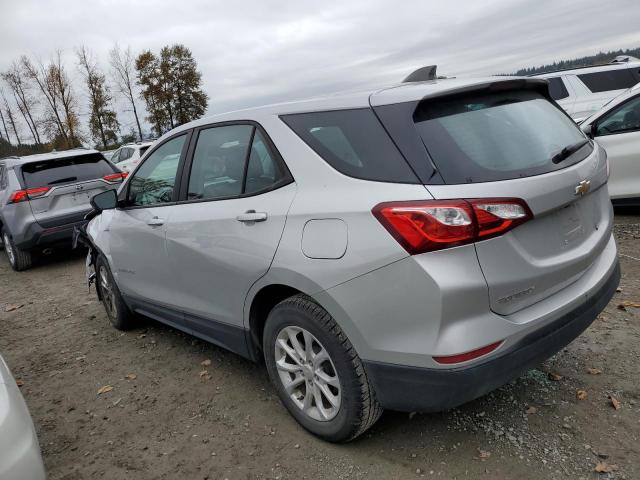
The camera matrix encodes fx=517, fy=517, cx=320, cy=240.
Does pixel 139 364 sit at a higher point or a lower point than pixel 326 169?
lower

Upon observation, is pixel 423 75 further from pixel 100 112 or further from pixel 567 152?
pixel 100 112

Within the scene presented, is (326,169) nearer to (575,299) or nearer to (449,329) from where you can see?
(449,329)

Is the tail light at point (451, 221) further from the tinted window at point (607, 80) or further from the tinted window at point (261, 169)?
the tinted window at point (607, 80)

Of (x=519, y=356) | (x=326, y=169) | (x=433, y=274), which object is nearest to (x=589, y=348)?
(x=519, y=356)

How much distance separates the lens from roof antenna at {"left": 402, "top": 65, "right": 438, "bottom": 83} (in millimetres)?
2857

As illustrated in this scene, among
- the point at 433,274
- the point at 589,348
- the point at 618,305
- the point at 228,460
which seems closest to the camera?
the point at 433,274

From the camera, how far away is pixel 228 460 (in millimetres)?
2729

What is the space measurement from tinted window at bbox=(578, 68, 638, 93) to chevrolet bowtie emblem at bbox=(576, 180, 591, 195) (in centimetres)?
854

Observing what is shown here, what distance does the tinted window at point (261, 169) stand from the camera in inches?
107

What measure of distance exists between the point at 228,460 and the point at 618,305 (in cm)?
310

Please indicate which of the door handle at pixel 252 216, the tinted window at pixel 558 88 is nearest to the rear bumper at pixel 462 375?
the door handle at pixel 252 216

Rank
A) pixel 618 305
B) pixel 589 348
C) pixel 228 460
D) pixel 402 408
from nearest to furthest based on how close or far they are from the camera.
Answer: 1. pixel 402 408
2. pixel 228 460
3. pixel 589 348
4. pixel 618 305

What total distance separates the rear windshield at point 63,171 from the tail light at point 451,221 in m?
7.11

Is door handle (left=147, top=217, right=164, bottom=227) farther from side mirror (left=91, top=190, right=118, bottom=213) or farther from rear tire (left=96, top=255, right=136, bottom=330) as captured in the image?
rear tire (left=96, top=255, right=136, bottom=330)
